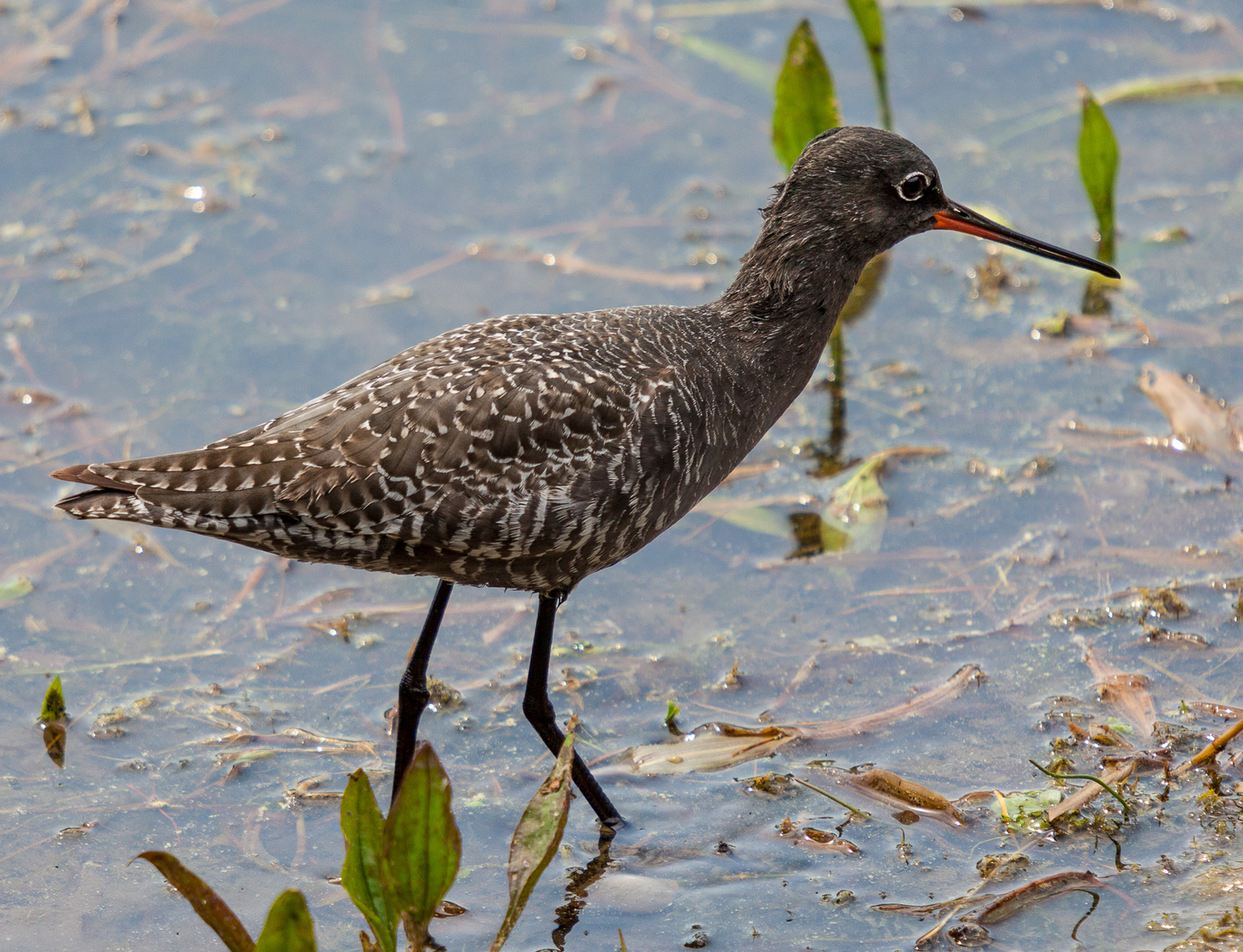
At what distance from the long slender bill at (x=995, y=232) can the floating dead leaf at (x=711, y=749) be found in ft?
6.50

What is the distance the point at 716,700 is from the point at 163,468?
2307mm

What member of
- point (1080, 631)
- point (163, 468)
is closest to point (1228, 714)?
point (1080, 631)

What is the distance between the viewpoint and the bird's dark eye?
539cm

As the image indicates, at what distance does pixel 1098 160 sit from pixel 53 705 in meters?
5.29

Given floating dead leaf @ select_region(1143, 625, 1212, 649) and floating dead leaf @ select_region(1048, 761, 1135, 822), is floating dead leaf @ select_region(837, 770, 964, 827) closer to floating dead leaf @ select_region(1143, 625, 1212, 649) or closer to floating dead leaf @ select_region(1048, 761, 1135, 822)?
floating dead leaf @ select_region(1048, 761, 1135, 822)

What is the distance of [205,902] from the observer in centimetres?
381

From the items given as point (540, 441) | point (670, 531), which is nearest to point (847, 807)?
point (540, 441)

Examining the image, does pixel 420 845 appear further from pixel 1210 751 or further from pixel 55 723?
pixel 1210 751

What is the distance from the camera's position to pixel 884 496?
22.2 ft

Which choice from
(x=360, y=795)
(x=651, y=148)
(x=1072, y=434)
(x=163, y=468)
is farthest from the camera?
(x=651, y=148)

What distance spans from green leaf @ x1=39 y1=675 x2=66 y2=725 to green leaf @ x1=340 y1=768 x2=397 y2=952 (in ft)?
6.79

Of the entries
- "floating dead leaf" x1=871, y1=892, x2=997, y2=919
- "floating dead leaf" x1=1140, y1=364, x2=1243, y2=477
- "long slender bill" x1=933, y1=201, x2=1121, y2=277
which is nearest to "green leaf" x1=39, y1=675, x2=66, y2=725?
"floating dead leaf" x1=871, y1=892, x2=997, y2=919

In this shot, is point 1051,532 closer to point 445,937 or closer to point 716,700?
point 716,700

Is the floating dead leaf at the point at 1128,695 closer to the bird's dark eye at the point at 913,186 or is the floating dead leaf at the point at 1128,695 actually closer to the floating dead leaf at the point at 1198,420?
the floating dead leaf at the point at 1198,420
